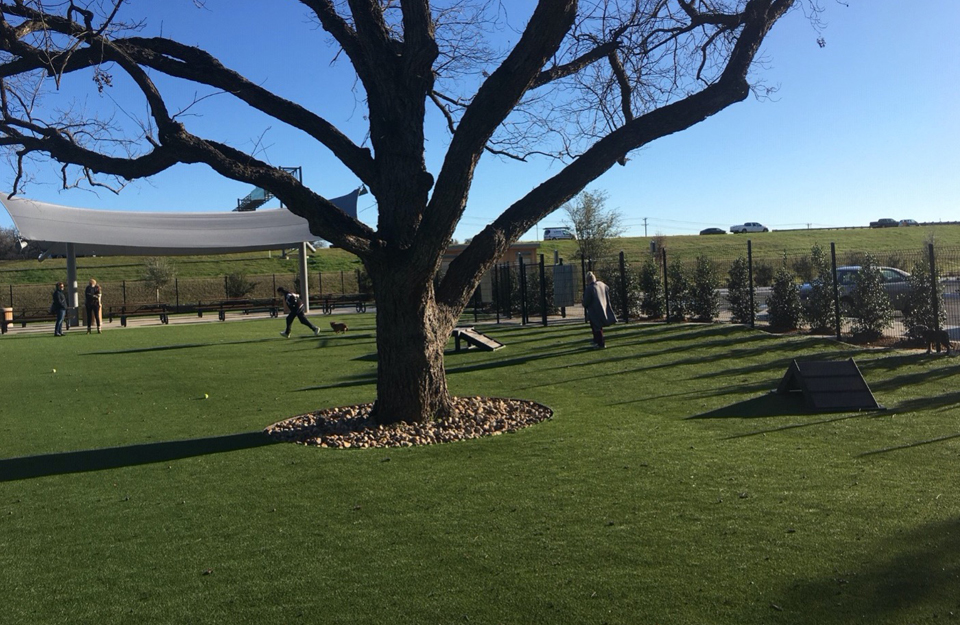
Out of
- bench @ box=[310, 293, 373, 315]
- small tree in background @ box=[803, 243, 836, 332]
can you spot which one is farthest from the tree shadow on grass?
bench @ box=[310, 293, 373, 315]

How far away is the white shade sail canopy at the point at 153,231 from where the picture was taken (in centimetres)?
3388

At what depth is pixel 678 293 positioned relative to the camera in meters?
22.0

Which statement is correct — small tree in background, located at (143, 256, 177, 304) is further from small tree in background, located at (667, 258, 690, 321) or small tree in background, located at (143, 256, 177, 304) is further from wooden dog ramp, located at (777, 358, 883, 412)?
wooden dog ramp, located at (777, 358, 883, 412)

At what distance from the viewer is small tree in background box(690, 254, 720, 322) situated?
21.0 m

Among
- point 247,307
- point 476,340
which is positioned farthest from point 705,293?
point 247,307

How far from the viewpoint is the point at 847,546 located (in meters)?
4.47

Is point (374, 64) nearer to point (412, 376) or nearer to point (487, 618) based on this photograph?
point (412, 376)

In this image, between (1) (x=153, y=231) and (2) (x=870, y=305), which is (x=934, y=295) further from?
(1) (x=153, y=231)

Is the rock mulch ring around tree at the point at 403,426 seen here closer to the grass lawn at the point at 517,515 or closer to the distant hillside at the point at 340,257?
the grass lawn at the point at 517,515

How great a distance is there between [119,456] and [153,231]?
103 feet

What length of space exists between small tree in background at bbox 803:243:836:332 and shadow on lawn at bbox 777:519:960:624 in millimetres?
13146

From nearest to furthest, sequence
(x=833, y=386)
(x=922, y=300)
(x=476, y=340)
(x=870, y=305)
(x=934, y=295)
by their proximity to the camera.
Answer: (x=833, y=386), (x=934, y=295), (x=922, y=300), (x=870, y=305), (x=476, y=340)

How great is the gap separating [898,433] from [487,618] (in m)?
5.26

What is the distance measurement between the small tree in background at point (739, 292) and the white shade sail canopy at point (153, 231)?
21808 mm
